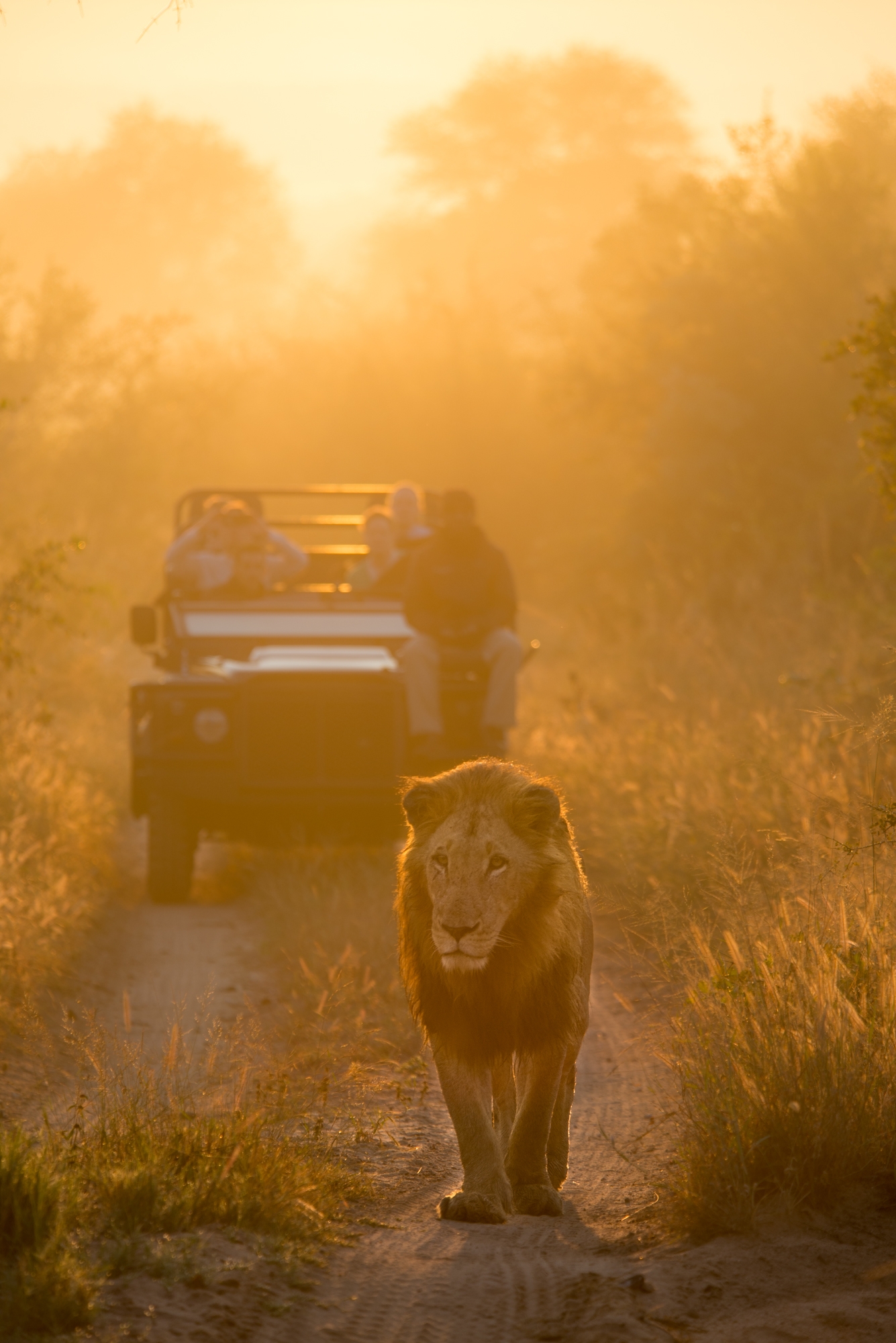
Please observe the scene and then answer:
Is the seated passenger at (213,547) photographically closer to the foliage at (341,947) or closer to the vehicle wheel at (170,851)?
the foliage at (341,947)

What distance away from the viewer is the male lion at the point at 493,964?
160 inches

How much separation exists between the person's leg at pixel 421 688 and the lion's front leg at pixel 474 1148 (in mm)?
4388

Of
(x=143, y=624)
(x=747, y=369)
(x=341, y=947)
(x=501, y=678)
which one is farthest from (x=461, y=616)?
(x=747, y=369)

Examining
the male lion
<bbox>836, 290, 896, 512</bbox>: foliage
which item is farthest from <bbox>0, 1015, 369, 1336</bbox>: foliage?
<bbox>836, 290, 896, 512</bbox>: foliage

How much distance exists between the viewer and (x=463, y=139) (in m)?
50.2

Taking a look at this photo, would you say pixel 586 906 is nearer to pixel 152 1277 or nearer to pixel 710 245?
pixel 152 1277

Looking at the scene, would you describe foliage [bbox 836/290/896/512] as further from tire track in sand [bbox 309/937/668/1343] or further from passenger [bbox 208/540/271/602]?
tire track in sand [bbox 309/937/668/1343]

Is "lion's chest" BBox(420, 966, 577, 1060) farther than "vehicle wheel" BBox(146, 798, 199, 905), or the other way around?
"vehicle wheel" BBox(146, 798, 199, 905)

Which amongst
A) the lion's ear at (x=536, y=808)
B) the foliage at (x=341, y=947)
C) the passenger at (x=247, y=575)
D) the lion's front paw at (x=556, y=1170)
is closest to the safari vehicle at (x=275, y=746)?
the foliage at (x=341, y=947)

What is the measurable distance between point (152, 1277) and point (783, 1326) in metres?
1.32

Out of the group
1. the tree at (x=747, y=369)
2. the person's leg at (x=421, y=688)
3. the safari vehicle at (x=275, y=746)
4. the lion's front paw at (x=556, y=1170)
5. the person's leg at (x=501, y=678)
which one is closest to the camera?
the lion's front paw at (x=556, y=1170)

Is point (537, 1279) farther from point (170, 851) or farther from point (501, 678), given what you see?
point (501, 678)

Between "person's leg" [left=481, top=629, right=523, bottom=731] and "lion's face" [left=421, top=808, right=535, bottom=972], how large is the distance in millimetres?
4599

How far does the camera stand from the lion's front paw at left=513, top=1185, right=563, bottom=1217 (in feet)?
13.6
